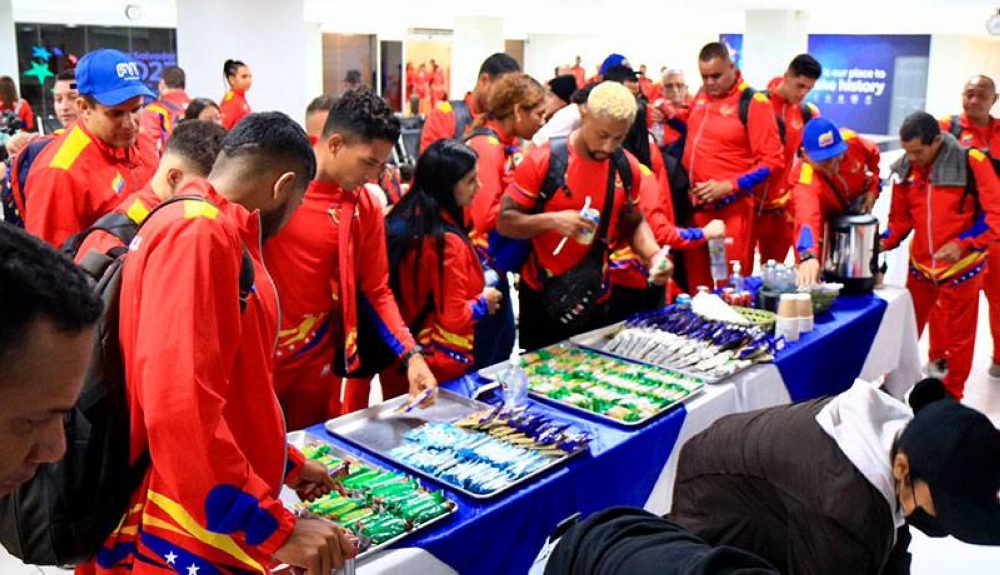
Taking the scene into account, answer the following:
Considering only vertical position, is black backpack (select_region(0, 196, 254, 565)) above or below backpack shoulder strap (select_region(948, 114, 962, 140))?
below

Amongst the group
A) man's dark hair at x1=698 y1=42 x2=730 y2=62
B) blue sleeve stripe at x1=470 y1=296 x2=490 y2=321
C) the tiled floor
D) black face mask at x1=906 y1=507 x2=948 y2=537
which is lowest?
the tiled floor

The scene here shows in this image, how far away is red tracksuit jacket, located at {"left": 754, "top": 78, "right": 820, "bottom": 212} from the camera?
5.16 meters

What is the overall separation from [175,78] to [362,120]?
191 inches

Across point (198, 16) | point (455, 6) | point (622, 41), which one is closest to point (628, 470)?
point (198, 16)

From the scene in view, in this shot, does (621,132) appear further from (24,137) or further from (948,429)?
(24,137)

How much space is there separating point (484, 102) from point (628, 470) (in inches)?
86.0

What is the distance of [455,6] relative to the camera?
50.1ft

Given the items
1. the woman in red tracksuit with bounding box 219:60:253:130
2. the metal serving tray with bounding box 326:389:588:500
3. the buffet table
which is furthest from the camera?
the woman in red tracksuit with bounding box 219:60:253:130

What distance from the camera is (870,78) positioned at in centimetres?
1827

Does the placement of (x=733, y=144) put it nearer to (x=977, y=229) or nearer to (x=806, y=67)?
(x=806, y=67)

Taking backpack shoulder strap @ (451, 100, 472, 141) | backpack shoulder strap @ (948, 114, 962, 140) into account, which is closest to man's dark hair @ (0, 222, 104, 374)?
backpack shoulder strap @ (451, 100, 472, 141)

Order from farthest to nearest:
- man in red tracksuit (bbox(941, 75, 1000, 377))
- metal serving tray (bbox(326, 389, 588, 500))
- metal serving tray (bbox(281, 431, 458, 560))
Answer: man in red tracksuit (bbox(941, 75, 1000, 377)) → metal serving tray (bbox(326, 389, 588, 500)) → metal serving tray (bbox(281, 431, 458, 560))

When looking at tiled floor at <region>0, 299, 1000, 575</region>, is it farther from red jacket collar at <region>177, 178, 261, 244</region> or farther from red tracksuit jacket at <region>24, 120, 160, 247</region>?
red jacket collar at <region>177, 178, 261, 244</region>

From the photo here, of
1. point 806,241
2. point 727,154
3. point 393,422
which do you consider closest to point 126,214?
point 393,422
